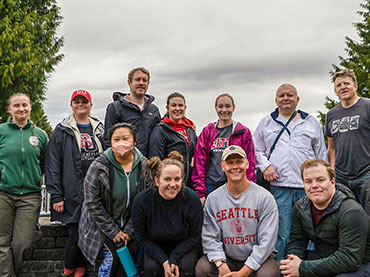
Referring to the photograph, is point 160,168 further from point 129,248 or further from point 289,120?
point 289,120

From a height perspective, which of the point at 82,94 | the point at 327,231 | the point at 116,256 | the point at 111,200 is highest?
the point at 82,94

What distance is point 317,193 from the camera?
3.35 metres

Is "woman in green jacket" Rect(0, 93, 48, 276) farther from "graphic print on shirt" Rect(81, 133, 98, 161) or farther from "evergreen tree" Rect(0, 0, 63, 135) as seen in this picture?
"evergreen tree" Rect(0, 0, 63, 135)

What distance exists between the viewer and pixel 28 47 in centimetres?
1480

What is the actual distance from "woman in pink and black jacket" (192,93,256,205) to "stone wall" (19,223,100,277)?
1916 millimetres

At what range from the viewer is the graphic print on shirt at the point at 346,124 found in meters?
4.43

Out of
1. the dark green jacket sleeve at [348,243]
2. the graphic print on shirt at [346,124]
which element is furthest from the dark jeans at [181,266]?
the graphic print on shirt at [346,124]

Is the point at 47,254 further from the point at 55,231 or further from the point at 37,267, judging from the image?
the point at 55,231

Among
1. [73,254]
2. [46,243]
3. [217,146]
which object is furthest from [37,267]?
[217,146]

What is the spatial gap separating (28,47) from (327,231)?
1426 cm

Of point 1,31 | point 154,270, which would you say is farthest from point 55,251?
point 1,31

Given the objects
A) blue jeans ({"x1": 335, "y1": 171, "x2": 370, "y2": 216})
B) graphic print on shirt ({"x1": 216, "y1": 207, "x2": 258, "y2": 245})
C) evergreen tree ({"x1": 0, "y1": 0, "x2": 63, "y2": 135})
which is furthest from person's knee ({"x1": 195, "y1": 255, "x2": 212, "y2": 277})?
evergreen tree ({"x1": 0, "y1": 0, "x2": 63, "y2": 135})

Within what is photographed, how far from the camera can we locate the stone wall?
490 centimetres

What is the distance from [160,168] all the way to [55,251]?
218cm
